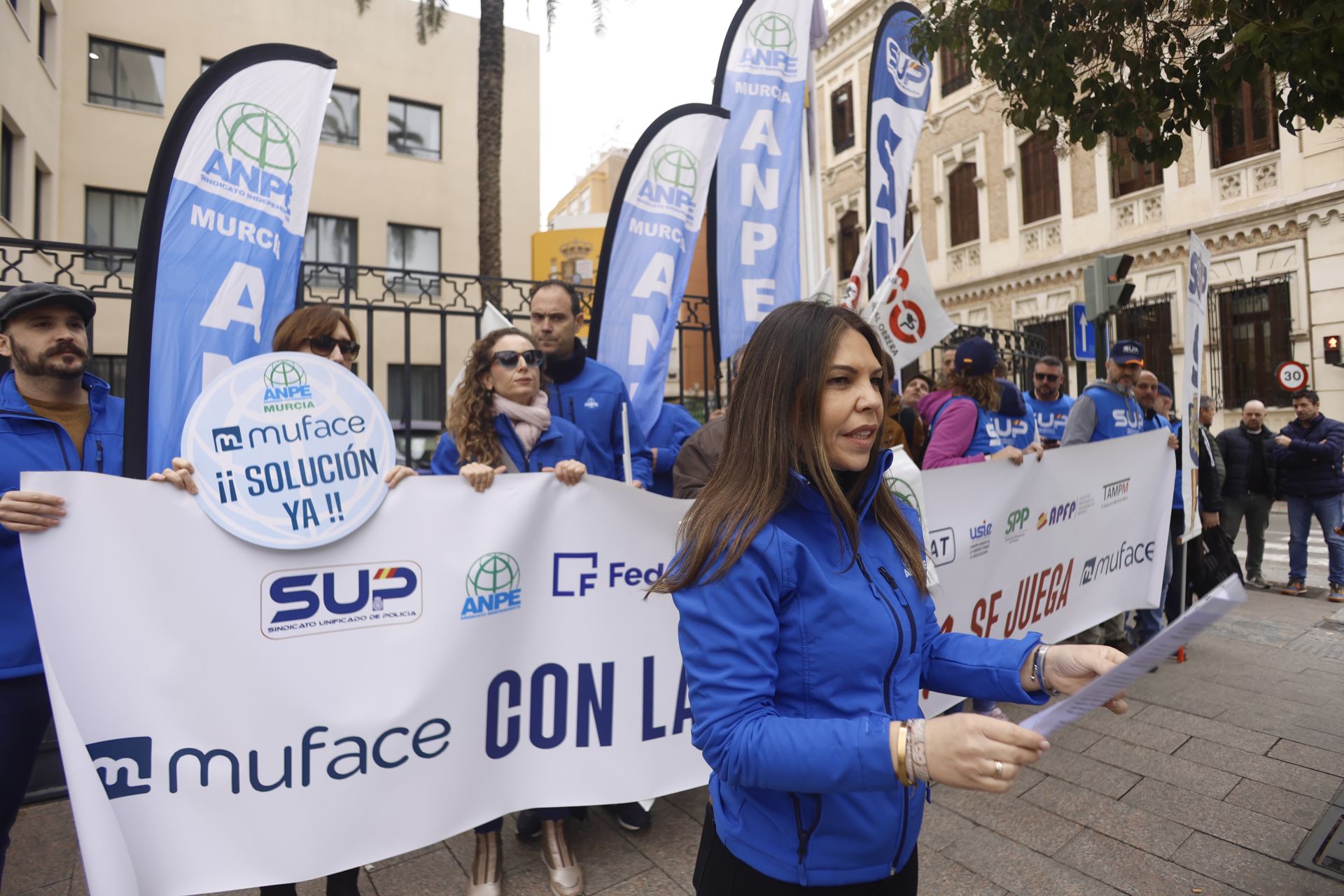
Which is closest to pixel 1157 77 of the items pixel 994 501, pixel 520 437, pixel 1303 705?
pixel 994 501

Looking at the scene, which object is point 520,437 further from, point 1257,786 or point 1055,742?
point 1257,786

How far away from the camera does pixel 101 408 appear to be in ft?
9.00

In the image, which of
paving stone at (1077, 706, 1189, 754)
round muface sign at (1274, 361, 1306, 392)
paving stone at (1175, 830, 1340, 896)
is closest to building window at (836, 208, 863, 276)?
round muface sign at (1274, 361, 1306, 392)

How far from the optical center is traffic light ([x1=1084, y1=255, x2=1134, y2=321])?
24.4 feet

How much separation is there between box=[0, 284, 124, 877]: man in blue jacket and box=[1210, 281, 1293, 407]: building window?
18753 mm

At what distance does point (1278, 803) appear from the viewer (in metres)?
3.47

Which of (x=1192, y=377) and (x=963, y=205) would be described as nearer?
(x=1192, y=377)

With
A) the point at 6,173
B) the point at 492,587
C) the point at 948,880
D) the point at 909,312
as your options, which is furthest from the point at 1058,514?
the point at 6,173

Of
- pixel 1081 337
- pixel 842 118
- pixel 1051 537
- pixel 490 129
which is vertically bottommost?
pixel 1051 537

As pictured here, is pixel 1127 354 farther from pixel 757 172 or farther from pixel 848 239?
pixel 848 239

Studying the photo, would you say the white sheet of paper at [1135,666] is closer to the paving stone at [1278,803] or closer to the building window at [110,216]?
the paving stone at [1278,803]

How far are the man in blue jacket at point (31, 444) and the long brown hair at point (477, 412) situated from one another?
3.72 feet

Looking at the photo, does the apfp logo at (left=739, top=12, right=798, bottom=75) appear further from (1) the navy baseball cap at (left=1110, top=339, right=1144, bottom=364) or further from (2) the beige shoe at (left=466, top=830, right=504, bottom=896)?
(2) the beige shoe at (left=466, top=830, right=504, bottom=896)

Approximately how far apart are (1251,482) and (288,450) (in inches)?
373
